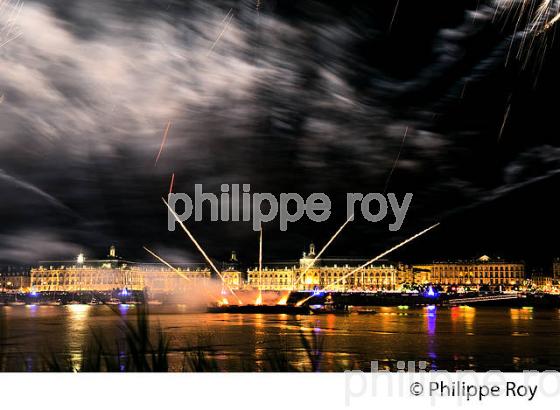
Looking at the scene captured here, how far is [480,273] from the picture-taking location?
117 metres

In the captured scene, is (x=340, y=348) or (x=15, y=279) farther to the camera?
(x=15, y=279)

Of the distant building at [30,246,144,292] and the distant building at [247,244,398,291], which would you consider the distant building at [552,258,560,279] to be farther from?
the distant building at [30,246,144,292]

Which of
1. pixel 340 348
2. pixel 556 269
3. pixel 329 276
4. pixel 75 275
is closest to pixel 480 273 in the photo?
pixel 556 269

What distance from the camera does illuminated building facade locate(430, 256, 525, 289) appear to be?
4525 inches

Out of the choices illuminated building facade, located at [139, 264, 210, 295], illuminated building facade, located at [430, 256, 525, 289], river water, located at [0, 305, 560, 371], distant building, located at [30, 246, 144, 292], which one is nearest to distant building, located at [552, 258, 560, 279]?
illuminated building facade, located at [430, 256, 525, 289]

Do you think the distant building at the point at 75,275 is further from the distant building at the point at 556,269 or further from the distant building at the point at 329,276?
the distant building at the point at 556,269

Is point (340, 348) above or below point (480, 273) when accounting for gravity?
below

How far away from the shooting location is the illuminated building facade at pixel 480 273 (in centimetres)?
11494

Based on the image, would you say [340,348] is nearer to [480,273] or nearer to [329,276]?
[329,276]

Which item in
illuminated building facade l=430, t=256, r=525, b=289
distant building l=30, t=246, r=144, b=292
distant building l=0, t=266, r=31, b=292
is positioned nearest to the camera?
distant building l=0, t=266, r=31, b=292

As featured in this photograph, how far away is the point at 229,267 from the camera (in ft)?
360
